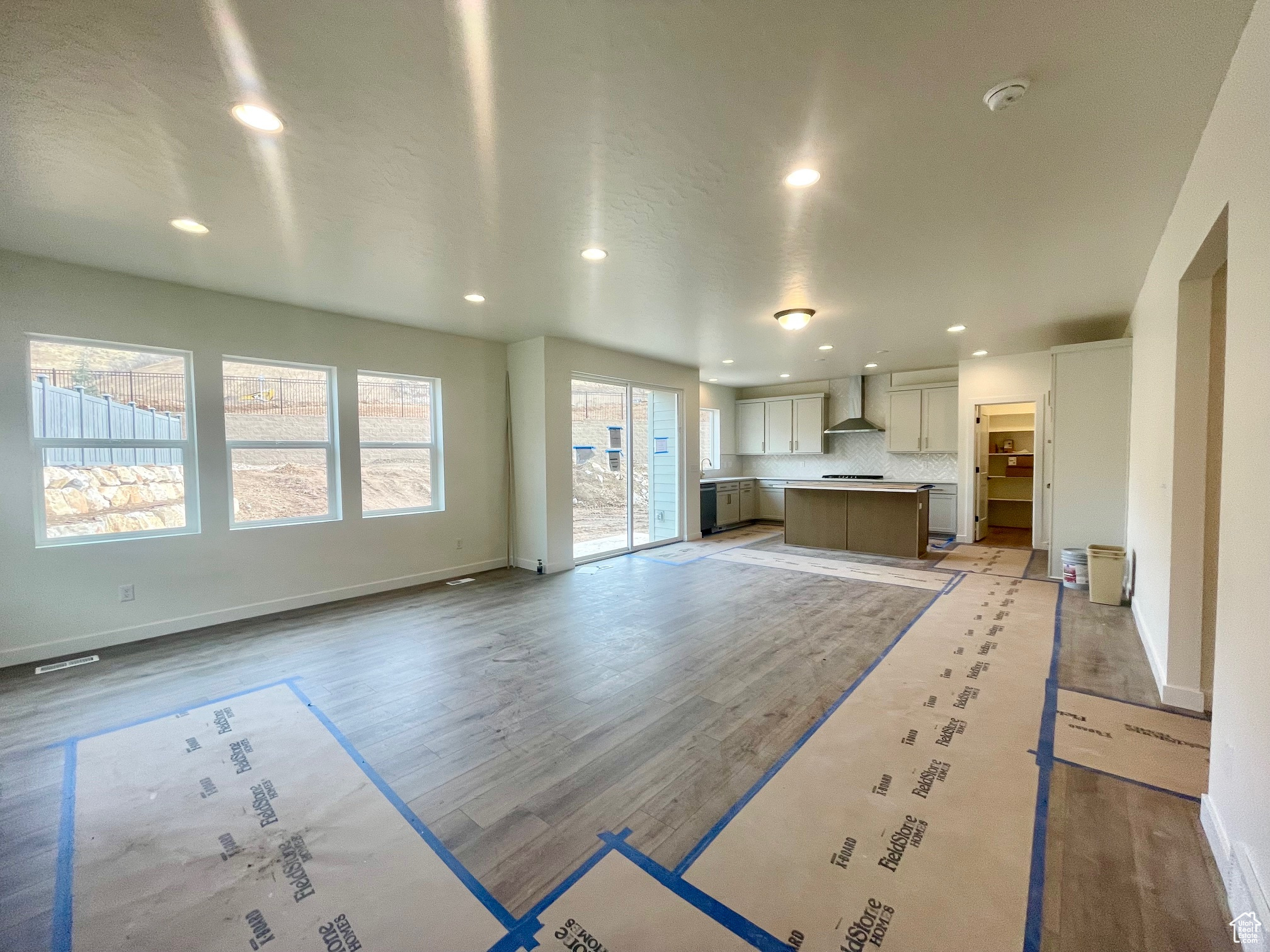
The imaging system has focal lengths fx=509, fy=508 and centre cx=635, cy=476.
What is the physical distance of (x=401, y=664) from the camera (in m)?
3.30

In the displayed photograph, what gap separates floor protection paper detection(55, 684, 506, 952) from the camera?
1453 mm

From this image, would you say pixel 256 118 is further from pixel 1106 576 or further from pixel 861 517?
pixel 861 517

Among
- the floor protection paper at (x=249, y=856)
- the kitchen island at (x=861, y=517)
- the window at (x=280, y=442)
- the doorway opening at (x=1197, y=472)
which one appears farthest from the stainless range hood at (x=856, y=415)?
the floor protection paper at (x=249, y=856)

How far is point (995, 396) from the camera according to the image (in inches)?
272

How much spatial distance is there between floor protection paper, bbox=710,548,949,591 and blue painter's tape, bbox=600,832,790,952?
4.28 m

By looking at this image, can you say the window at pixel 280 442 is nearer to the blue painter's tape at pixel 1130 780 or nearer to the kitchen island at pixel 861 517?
the blue painter's tape at pixel 1130 780

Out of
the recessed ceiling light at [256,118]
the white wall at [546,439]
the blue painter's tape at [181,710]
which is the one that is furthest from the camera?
the white wall at [546,439]

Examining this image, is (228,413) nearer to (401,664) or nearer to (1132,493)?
(401,664)

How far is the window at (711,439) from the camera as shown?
9.88 m

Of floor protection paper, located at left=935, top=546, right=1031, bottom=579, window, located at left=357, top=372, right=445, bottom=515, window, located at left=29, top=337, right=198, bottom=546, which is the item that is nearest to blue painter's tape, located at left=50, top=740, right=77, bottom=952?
window, located at left=29, top=337, right=198, bottom=546

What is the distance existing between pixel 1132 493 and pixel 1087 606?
3.39 ft

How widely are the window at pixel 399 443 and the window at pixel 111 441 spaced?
1325 millimetres

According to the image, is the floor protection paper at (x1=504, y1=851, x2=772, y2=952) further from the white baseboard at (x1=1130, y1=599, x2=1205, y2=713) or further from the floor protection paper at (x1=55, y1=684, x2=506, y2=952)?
the white baseboard at (x1=1130, y1=599, x2=1205, y2=713)

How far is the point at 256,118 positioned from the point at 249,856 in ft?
8.86
